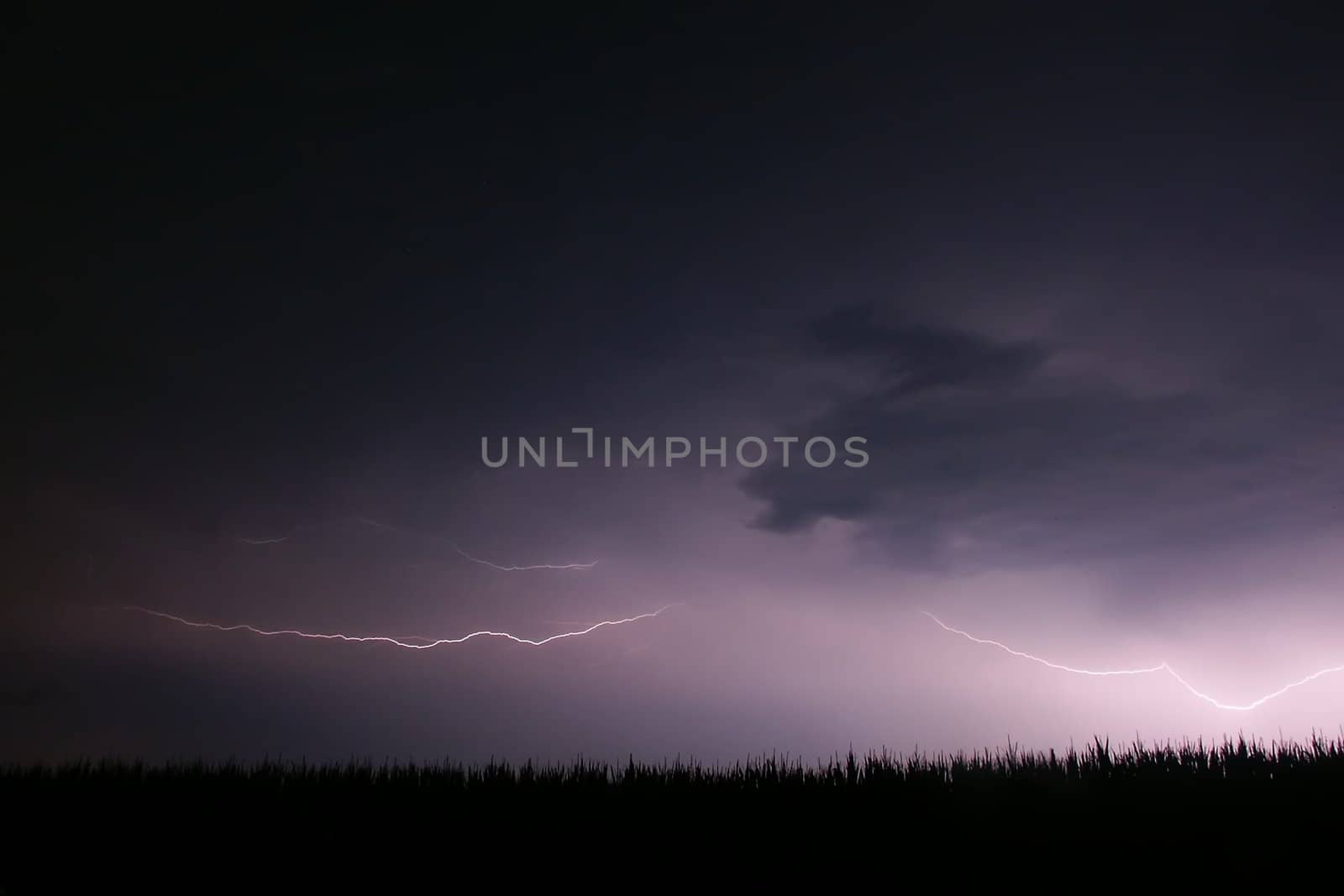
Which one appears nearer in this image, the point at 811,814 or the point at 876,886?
the point at 876,886

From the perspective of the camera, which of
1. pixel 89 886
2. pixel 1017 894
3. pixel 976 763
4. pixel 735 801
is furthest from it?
pixel 976 763

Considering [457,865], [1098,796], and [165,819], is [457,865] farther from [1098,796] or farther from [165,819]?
[1098,796]

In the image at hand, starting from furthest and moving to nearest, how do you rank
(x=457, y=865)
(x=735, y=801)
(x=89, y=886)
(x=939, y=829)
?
(x=735, y=801), (x=939, y=829), (x=457, y=865), (x=89, y=886)

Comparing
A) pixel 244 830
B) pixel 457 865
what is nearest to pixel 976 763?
pixel 457 865

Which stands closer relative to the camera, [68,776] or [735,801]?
[735,801]

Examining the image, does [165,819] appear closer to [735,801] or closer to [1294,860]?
[735,801]

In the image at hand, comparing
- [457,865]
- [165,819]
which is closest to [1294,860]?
[457,865]
